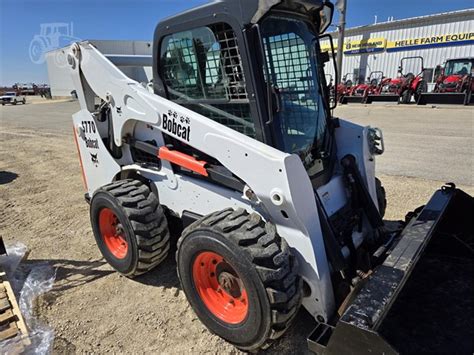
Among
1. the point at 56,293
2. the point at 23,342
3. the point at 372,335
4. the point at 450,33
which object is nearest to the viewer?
the point at 372,335

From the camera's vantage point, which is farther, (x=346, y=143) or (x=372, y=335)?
(x=346, y=143)

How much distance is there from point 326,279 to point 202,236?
86 cm

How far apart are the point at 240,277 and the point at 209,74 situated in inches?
59.6

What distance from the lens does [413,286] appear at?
2.92m

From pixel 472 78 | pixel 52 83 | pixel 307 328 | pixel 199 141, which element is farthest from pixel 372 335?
pixel 52 83

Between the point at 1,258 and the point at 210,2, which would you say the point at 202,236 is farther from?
the point at 1,258

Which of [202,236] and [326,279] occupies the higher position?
[202,236]

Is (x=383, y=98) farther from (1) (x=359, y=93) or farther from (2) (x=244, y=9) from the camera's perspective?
(2) (x=244, y=9)

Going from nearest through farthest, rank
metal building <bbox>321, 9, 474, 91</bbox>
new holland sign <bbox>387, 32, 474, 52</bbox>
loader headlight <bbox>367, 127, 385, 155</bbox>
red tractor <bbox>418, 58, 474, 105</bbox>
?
loader headlight <bbox>367, 127, 385, 155</bbox> < red tractor <bbox>418, 58, 474, 105</bbox> < new holland sign <bbox>387, 32, 474, 52</bbox> < metal building <bbox>321, 9, 474, 91</bbox>

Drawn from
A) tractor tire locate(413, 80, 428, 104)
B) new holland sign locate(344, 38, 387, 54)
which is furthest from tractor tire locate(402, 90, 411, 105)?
new holland sign locate(344, 38, 387, 54)

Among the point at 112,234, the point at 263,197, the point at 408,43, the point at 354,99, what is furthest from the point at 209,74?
the point at 408,43

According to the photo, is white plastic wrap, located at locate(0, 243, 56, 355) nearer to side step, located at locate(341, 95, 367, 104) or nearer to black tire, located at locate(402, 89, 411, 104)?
black tire, located at locate(402, 89, 411, 104)

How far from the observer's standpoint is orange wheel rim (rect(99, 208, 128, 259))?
356 centimetres

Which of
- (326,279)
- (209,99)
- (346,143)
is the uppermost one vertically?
(209,99)
